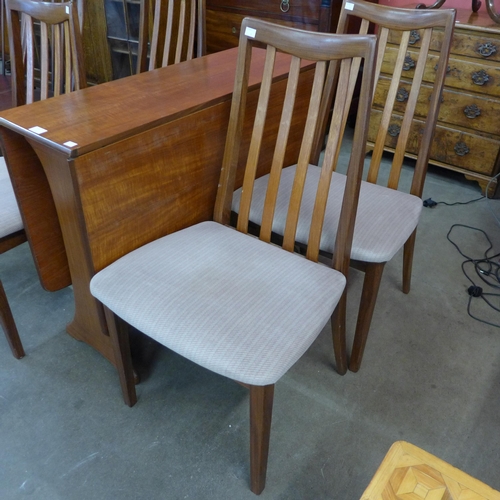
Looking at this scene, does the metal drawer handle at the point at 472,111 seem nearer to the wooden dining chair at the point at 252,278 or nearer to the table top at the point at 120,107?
the table top at the point at 120,107

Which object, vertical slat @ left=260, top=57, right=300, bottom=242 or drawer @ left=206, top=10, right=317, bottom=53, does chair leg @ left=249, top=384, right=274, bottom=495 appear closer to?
vertical slat @ left=260, top=57, right=300, bottom=242

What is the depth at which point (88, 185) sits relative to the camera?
101 centimetres

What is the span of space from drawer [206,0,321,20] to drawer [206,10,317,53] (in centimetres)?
3

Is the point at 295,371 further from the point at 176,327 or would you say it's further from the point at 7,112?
the point at 7,112

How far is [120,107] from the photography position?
45.4 inches

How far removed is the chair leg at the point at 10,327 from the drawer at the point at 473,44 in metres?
1.95

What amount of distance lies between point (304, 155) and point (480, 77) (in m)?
1.42

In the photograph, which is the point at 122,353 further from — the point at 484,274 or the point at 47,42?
the point at 484,274

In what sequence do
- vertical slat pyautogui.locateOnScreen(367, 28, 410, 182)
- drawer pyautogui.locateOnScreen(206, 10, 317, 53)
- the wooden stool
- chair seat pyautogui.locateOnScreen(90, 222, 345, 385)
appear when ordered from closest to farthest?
the wooden stool < chair seat pyautogui.locateOnScreen(90, 222, 345, 385) < vertical slat pyautogui.locateOnScreen(367, 28, 410, 182) < drawer pyautogui.locateOnScreen(206, 10, 317, 53)

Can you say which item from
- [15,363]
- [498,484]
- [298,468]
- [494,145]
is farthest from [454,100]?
[15,363]

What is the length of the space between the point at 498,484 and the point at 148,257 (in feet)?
3.38

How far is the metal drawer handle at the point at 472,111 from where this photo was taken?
2146 mm

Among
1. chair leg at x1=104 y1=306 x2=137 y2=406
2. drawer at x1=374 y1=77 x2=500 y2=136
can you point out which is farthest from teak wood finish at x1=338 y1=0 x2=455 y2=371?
drawer at x1=374 y1=77 x2=500 y2=136

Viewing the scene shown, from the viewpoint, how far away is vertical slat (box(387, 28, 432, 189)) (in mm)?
1296
